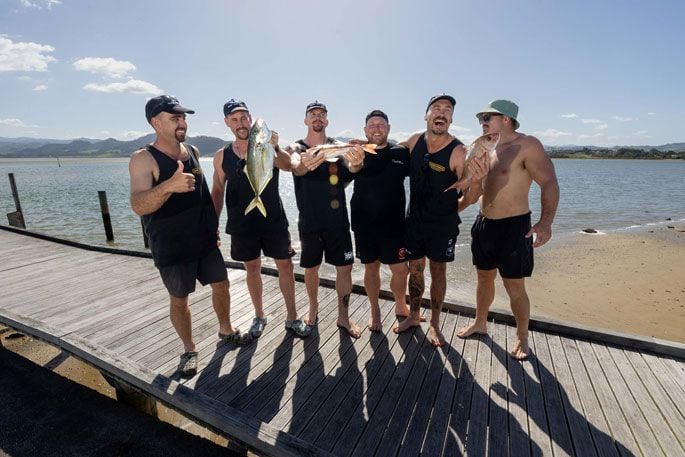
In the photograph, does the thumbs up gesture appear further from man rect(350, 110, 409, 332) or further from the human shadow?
the human shadow

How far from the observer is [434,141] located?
3.96m

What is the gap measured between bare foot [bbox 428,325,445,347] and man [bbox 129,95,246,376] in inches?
103

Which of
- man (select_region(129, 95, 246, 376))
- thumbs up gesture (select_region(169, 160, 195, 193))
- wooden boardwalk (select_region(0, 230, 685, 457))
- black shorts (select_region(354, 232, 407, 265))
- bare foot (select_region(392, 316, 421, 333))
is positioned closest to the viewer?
wooden boardwalk (select_region(0, 230, 685, 457))

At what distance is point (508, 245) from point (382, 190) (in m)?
1.58

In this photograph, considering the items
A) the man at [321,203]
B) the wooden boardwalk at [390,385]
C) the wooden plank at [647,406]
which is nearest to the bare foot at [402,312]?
the wooden boardwalk at [390,385]

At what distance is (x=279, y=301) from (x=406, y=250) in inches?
92.6

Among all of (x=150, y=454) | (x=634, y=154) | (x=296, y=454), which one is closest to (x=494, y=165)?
(x=296, y=454)

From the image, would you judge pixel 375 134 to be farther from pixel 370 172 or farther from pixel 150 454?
pixel 150 454

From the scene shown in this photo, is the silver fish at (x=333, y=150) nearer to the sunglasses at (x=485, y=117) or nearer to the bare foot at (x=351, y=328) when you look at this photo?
the sunglasses at (x=485, y=117)

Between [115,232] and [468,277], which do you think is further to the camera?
[115,232]

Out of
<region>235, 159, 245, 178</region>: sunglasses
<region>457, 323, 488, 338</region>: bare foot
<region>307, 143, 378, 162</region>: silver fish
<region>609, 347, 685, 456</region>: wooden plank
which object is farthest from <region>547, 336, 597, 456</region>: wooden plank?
<region>235, 159, 245, 178</region>: sunglasses

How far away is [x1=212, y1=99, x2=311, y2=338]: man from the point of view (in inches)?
156

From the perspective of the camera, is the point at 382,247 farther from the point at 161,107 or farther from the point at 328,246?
the point at 161,107

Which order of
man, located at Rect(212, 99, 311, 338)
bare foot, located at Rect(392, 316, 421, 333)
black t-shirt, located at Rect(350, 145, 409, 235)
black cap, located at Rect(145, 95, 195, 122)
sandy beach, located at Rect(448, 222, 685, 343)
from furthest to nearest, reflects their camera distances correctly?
sandy beach, located at Rect(448, 222, 685, 343), bare foot, located at Rect(392, 316, 421, 333), black t-shirt, located at Rect(350, 145, 409, 235), man, located at Rect(212, 99, 311, 338), black cap, located at Rect(145, 95, 195, 122)
